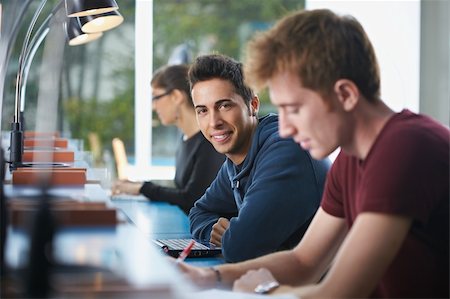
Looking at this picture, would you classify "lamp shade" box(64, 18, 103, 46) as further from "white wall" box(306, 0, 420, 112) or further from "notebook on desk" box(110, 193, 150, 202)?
"white wall" box(306, 0, 420, 112)

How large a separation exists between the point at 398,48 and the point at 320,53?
4711mm

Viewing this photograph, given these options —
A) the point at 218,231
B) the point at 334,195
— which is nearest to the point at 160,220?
the point at 218,231

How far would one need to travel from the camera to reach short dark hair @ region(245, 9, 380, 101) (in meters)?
1.79

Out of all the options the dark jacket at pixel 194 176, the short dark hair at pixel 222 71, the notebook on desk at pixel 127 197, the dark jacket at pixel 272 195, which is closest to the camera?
the dark jacket at pixel 272 195

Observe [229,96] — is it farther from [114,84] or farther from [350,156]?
[114,84]

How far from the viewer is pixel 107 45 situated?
32.4ft

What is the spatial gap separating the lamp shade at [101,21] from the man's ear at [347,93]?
1.96 meters

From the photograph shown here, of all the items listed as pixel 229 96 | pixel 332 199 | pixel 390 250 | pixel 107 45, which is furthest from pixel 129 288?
pixel 107 45

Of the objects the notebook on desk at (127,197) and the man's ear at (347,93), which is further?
the notebook on desk at (127,197)

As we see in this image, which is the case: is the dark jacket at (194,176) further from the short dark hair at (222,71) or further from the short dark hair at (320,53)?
the short dark hair at (320,53)

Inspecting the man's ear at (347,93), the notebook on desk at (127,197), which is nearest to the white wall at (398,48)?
the notebook on desk at (127,197)

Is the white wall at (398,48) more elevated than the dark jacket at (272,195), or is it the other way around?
the white wall at (398,48)

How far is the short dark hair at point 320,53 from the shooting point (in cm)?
179

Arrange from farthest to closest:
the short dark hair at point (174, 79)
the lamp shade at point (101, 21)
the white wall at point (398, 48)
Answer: the white wall at point (398, 48) → the short dark hair at point (174, 79) → the lamp shade at point (101, 21)
